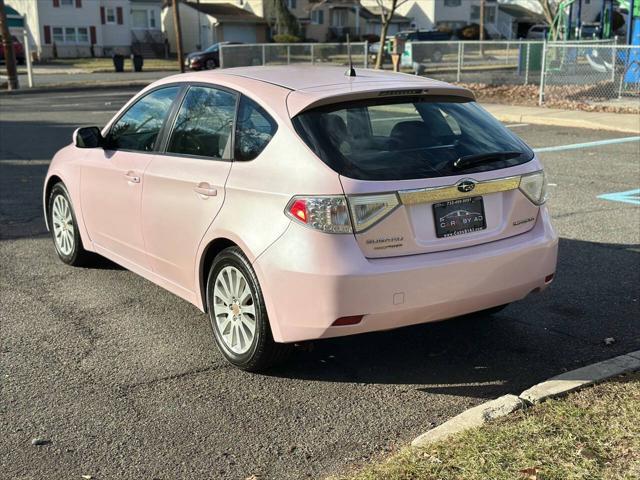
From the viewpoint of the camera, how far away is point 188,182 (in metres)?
4.66

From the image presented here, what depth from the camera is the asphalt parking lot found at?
361 centimetres

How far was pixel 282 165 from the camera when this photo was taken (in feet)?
13.3

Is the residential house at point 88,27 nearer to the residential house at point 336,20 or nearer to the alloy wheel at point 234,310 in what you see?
the residential house at point 336,20

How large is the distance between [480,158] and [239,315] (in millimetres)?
1616

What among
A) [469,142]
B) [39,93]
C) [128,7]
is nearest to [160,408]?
[469,142]

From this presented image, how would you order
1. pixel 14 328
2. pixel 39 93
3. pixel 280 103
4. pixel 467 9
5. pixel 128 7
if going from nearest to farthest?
pixel 280 103
pixel 14 328
pixel 39 93
pixel 128 7
pixel 467 9

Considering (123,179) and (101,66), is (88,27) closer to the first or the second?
(101,66)

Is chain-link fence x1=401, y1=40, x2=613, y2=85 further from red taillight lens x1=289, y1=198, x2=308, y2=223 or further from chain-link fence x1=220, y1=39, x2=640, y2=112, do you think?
red taillight lens x1=289, y1=198, x2=308, y2=223

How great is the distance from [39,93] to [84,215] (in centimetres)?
2556

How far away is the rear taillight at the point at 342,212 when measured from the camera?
3.84 metres

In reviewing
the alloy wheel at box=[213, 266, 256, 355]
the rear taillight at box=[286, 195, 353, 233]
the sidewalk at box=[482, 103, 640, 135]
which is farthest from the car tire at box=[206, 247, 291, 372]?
the sidewalk at box=[482, 103, 640, 135]

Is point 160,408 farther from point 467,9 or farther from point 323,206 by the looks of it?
point 467,9

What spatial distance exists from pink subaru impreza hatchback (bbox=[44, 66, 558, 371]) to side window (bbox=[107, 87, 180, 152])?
0.07 meters

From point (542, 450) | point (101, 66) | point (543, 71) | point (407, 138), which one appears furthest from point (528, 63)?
point (101, 66)
